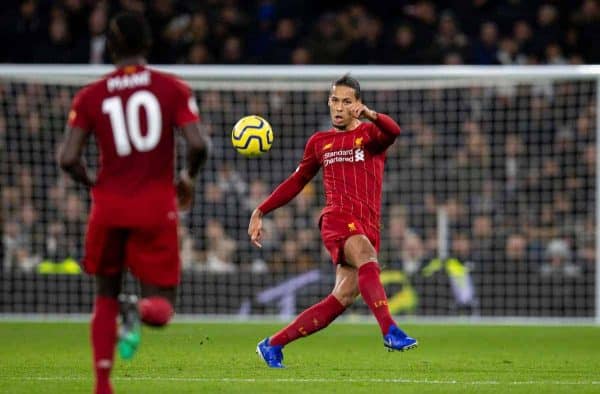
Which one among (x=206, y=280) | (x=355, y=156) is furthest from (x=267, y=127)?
(x=206, y=280)

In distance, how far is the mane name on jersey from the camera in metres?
5.93

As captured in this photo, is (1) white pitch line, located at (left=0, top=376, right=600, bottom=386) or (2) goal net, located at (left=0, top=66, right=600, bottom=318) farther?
(2) goal net, located at (left=0, top=66, right=600, bottom=318)

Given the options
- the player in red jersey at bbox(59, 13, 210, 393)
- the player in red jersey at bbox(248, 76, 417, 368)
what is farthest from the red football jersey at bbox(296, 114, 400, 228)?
the player in red jersey at bbox(59, 13, 210, 393)

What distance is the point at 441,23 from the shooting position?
17078 mm

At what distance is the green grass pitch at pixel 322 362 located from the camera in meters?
7.56


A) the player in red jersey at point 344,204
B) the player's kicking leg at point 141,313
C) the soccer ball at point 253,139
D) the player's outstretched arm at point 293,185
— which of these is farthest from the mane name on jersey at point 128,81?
the soccer ball at point 253,139

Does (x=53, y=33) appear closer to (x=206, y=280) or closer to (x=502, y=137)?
(x=206, y=280)

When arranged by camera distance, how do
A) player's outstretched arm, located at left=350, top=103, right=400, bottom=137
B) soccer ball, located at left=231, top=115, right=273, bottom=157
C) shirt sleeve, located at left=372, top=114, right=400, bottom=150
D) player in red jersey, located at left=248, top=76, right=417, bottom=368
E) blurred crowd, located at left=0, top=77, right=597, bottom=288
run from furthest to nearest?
blurred crowd, located at left=0, top=77, right=597, bottom=288 < soccer ball, located at left=231, top=115, right=273, bottom=157 < player in red jersey, located at left=248, top=76, right=417, bottom=368 < shirt sleeve, located at left=372, top=114, right=400, bottom=150 < player's outstretched arm, located at left=350, top=103, right=400, bottom=137

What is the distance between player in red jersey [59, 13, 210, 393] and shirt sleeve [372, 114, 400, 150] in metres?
2.31

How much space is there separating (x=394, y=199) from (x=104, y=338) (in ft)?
34.1

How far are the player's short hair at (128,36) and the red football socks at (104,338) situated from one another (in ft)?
3.87

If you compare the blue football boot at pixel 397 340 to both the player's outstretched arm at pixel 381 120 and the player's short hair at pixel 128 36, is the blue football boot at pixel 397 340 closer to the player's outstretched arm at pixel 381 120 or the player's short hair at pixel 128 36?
the player's outstretched arm at pixel 381 120

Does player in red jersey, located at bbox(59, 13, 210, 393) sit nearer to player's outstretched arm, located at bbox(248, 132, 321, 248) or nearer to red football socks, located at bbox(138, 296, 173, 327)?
red football socks, located at bbox(138, 296, 173, 327)

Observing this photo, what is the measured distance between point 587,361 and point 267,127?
2.96 meters
